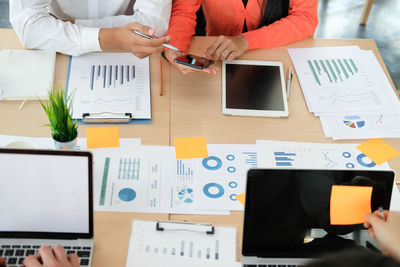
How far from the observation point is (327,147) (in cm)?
134

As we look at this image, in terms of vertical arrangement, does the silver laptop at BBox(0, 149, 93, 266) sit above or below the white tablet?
below

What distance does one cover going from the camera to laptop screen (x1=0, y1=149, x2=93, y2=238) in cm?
92

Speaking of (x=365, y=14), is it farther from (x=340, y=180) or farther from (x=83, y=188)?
(x=83, y=188)

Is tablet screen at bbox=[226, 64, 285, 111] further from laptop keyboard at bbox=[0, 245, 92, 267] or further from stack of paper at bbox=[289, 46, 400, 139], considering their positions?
laptop keyboard at bbox=[0, 245, 92, 267]

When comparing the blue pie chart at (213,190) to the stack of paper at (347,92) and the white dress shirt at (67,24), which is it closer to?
the stack of paper at (347,92)

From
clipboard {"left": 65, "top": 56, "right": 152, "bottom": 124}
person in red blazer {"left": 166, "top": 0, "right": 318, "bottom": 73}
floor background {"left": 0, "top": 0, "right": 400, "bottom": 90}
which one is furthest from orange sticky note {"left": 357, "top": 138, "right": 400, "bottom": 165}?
floor background {"left": 0, "top": 0, "right": 400, "bottom": 90}

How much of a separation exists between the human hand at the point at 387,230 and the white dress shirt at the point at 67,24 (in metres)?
1.08

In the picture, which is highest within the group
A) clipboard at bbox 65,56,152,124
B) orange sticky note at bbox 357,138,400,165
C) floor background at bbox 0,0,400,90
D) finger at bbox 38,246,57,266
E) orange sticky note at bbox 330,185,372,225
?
floor background at bbox 0,0,400,90

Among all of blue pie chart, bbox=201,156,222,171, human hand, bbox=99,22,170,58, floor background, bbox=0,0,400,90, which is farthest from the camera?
floor background, bbox=0,0,400,90

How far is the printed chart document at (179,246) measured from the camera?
1022 millimetres

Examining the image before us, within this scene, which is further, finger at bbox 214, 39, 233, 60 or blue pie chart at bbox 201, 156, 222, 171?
finger at bbox 214, 39, 233, 60

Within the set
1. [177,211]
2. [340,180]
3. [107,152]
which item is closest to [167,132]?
[107,152]

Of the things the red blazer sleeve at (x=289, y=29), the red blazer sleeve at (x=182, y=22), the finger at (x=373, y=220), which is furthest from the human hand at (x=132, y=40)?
the finger at (x=373, y=220)

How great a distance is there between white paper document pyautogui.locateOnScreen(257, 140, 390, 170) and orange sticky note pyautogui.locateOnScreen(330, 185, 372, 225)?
0.84ft
